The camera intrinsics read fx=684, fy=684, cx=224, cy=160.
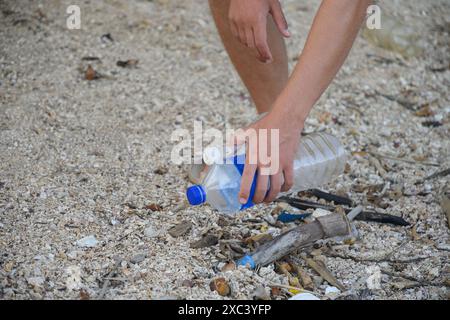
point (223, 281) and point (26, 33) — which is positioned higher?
point (26, 33)

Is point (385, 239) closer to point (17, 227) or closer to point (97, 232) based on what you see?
point (97, 232)

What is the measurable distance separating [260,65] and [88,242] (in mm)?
1001

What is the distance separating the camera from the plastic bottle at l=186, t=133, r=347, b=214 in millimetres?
2295

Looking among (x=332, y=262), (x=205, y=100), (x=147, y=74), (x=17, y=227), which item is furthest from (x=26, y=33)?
(x=332, y=262)

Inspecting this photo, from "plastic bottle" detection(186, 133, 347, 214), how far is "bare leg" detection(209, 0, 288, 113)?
0.25 m

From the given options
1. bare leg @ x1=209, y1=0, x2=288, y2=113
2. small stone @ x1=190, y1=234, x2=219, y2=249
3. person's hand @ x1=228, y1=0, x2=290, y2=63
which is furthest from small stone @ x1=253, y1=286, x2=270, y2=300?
bare leg @ x1=209, y1=0, x2=288, y2=113

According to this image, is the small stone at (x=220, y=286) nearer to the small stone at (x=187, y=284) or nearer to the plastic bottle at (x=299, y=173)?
the small stone at (x=187, y=284)

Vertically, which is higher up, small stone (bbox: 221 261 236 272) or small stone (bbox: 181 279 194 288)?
small stone (bbox: 221 261 236 272)

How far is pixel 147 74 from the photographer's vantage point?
360 centimetres

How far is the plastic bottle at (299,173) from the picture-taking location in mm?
2295

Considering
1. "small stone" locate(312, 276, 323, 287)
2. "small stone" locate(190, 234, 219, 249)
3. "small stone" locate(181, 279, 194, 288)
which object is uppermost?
"small stone" locate(190, 234, 219, 249)

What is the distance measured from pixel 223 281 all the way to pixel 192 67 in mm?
1832

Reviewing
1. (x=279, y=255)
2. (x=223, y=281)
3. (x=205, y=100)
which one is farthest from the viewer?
(x=205, y=100)

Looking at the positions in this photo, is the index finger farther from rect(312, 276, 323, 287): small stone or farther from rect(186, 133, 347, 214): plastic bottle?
rect(312, 276, 323, 287): small stone
